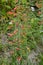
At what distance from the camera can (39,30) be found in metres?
3.04

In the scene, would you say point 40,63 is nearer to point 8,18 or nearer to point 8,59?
point 8,59

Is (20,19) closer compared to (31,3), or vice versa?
(20,19)

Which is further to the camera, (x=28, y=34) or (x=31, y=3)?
(x=31, y=3)

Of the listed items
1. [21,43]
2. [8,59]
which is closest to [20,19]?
[21,43]

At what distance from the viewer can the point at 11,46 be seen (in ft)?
9.56

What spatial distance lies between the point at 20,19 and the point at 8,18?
1.60ft

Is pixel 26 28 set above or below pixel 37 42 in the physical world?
above

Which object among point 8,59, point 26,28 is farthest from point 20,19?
point 8,59

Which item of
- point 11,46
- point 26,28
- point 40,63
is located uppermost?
point 26,28

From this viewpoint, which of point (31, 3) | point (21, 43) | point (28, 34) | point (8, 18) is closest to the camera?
point (21, 43)

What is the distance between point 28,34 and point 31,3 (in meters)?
0.84

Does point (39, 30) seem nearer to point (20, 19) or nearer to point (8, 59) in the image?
point (20, 19)

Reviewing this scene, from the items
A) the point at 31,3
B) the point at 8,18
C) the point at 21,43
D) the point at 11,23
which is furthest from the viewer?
the point at 31,3

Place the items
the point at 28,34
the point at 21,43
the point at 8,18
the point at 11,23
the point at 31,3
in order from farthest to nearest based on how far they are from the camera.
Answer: the point at 31,3, the point at 8,18, the point at 11,23, the point at 28,34, the point at 21,43
